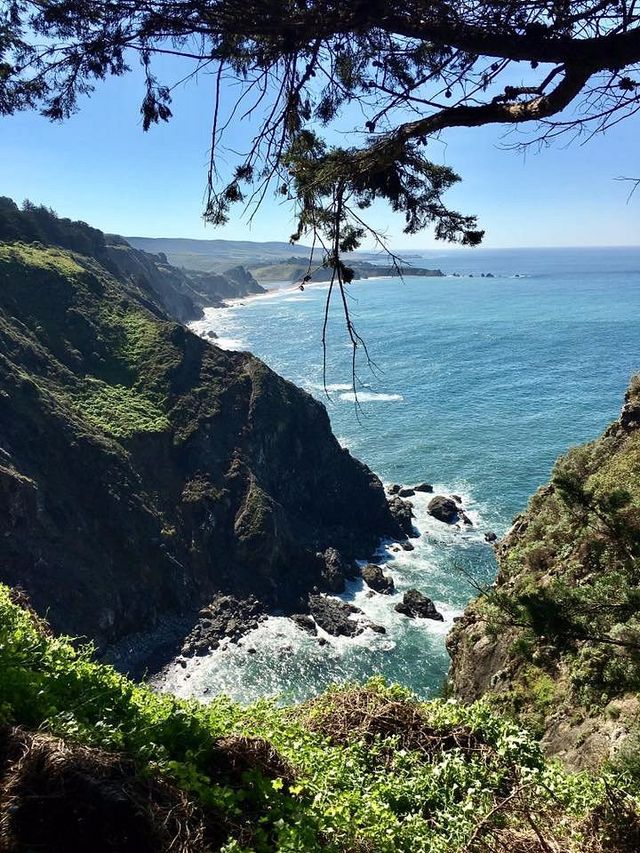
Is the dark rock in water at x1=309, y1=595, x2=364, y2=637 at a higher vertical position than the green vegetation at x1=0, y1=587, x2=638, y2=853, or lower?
lower

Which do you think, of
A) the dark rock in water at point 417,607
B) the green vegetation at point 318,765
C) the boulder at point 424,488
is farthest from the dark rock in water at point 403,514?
the green vegetation at point 318,765

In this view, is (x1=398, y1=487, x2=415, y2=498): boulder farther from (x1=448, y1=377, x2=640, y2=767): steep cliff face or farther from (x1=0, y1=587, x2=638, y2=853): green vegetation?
(x1=0, y1=587, x2=638, y2=853): green vegetation

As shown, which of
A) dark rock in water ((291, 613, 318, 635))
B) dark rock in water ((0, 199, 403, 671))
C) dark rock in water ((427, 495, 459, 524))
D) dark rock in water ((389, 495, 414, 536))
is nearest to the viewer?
dark rock in water ((0, 199, 403, 671))

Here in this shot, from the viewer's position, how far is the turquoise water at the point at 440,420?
36.6 m

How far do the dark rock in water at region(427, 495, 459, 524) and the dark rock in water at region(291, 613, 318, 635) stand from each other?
17.7m

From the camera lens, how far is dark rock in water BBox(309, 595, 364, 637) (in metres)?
39.4

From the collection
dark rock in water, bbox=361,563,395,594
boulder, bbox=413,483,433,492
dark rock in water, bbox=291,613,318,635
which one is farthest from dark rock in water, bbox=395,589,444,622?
boulder, bbox=413,483,433,492

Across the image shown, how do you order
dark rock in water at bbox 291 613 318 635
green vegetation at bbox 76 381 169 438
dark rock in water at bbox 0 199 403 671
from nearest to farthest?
dark rock in water at bbox 0 199 403 671, dark rock in water at bbox 291 613 318 635, green vegetation at bbox 76 381 169 438

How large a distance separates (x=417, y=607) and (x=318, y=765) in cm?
3513

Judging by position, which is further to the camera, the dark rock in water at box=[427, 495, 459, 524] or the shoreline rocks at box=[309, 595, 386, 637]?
the dark rock in water at box=[427, 495, 459, 524]

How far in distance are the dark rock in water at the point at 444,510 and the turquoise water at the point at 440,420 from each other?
119 centimetres

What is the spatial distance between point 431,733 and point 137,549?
38.7 m

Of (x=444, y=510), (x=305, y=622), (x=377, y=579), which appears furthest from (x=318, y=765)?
(x=444, y=510)

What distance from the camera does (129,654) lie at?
Result: 1484 inches
